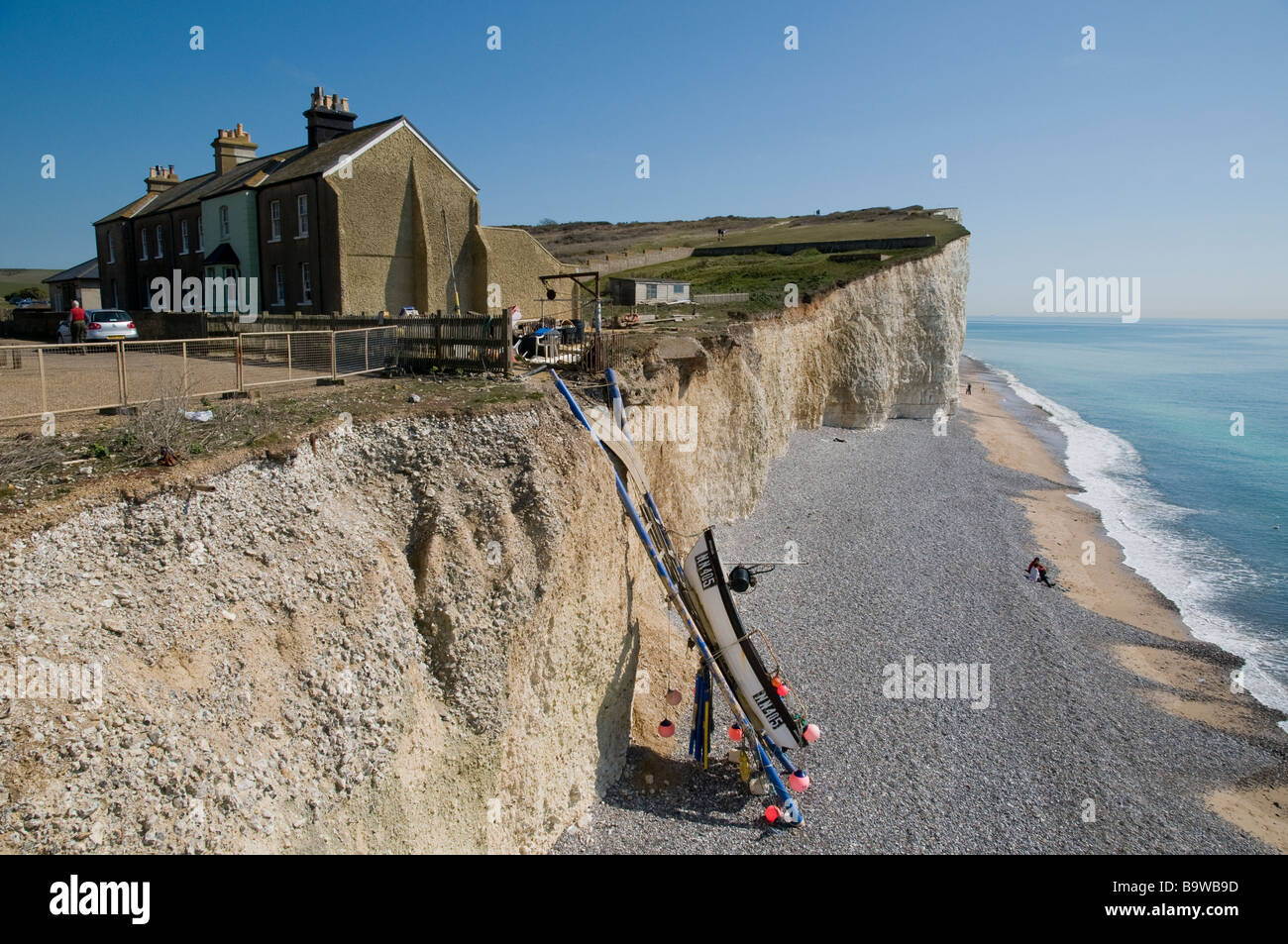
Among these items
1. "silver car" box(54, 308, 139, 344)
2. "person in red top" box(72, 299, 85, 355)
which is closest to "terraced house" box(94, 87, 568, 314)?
"silver car" box(54, 308, 139, 344)

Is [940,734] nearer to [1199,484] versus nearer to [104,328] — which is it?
[104,328]

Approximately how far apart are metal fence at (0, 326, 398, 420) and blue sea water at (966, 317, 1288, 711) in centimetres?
2302

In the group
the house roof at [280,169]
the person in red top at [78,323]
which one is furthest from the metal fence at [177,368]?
the house roof at [280,169]

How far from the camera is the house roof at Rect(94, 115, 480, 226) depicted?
95.1 ft

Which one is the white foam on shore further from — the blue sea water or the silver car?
the silver car

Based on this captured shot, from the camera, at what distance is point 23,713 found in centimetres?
690

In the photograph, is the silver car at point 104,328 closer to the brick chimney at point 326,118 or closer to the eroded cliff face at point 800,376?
the brick chimney at point 326,118

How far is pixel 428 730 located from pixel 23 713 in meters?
4.74

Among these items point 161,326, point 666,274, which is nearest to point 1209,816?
point 161,326

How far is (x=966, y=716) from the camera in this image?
1717 cm

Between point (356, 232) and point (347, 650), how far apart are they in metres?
22.8

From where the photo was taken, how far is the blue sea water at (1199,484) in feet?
80.8

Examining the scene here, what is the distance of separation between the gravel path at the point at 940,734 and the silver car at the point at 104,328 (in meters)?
21.5

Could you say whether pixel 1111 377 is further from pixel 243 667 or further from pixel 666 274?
pixel 243 667
